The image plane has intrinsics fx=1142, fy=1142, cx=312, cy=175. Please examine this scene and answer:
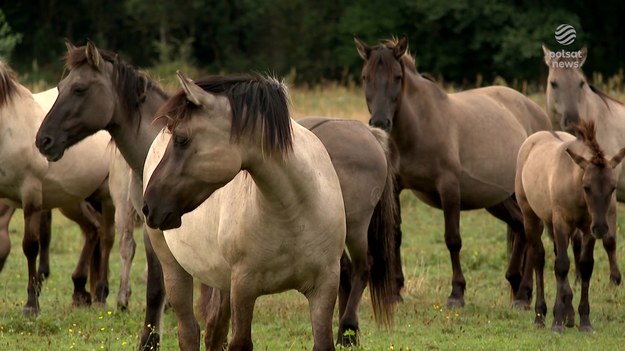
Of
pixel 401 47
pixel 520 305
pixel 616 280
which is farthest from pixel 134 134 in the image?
pixel 616 280

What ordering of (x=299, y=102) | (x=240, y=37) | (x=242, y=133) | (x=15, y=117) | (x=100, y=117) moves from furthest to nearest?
(x=240, y=37), (x=299, y=102), (x=15, y=117), (x=100, y=117), (x=242, y=133)

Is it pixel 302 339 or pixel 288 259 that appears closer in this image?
pixel 288 259

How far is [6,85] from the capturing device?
984 cm

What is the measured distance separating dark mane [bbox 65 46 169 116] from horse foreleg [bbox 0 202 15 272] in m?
3.35

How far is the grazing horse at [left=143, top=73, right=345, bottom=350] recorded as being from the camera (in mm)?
5375

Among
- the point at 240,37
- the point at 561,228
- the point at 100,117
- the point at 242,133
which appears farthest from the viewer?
the point at 240,37

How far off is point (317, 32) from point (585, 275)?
3312cm

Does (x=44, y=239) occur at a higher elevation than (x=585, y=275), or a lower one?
lower

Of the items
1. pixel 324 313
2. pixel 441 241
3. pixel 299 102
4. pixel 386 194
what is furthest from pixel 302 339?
pixel 299 102

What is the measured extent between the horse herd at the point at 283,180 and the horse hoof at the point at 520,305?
0.7 inches

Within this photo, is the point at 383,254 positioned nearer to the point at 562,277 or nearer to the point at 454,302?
the point at 562,277

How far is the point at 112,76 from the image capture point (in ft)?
26.2

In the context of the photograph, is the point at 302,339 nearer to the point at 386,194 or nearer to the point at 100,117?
the point at 386,194

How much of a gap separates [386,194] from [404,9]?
3233 centimetres
